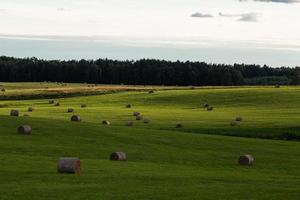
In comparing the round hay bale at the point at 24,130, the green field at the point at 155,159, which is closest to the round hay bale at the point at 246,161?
the green field at the point at 155,159

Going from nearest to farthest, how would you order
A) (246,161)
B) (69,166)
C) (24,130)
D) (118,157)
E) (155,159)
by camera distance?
(69,166) < (118,157) < (246,161) < (155,159) < (24,130)

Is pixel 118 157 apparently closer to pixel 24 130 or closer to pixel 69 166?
pixel 69 166

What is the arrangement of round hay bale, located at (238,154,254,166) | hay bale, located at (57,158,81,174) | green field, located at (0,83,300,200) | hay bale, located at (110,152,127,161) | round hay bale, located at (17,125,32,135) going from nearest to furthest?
1. green field, located at (0,83,300,200)
2. hay bale, located at (57,158,81,174)
3. hay bale, located at (110,152,127,161)
4. round hay bale, located at (238,154,254,166)
5. round hay bale, located at (17,125,32,135)

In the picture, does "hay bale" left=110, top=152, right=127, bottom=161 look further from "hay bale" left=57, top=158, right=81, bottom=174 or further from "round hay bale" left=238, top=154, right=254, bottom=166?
"round hay bale" left=238, top=154, right=254, bottom=166

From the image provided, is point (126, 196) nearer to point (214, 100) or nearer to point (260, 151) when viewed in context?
point (260, 151)

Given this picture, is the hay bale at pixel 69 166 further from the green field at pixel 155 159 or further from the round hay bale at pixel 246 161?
the round hay bale at pixel 246 161

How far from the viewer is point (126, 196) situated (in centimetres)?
2134

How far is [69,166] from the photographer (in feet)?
84.8

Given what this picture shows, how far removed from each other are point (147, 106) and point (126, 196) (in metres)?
66.3

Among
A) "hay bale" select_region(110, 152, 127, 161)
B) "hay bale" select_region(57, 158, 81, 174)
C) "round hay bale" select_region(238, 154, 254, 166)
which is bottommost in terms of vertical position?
"round hay bale" select_region(238, 154, 254, 166)

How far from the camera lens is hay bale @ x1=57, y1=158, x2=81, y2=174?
1015 inches

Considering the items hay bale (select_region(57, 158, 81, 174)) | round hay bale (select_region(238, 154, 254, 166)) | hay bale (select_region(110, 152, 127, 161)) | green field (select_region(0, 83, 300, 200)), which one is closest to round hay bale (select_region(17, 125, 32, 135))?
green field (select_region(0, 83, 300, 200))

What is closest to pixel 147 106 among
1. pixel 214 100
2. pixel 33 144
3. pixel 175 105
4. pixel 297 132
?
pixel 175 105

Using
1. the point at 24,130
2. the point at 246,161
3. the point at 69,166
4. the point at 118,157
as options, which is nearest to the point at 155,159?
the point at 118,157
